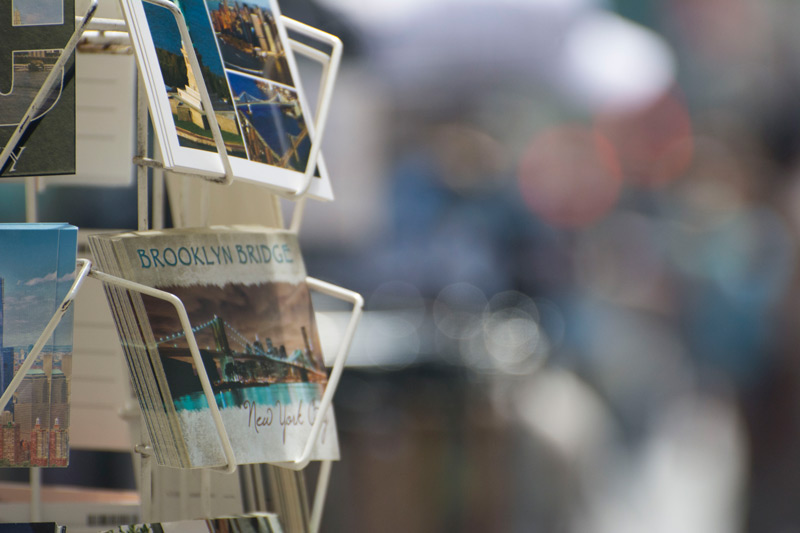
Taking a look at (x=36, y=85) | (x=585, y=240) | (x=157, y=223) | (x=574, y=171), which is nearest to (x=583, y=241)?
(x=585, y=240)

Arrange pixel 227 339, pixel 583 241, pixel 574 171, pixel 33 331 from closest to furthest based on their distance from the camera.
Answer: pixel 33 331, pixel 227 339, pixel 583 241, pixel 574 171

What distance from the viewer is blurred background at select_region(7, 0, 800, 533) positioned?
2.22 meters

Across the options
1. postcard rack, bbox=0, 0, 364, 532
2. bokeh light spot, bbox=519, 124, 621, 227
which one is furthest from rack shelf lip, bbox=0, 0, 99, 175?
bokeh light spot, bbox=519, 124, 621, 227

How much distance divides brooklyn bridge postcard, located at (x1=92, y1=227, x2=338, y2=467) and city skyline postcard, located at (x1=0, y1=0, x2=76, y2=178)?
0.07 metres

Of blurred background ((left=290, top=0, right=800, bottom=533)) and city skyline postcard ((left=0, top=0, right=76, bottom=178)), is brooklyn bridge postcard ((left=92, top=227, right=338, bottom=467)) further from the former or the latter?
blurred background ((left=290, top=0, right=800, bottom=533))

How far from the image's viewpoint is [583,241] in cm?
296

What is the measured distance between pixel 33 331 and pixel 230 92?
0.19 metres

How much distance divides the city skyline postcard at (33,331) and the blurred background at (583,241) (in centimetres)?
150

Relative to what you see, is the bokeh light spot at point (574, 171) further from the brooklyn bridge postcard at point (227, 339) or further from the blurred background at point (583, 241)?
the brooklyn bridge postcard at point (227, 339)

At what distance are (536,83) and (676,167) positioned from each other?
558 millimetres

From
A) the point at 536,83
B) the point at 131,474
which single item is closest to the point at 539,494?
the point at 131,474

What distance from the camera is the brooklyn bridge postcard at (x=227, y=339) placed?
54 centimetres

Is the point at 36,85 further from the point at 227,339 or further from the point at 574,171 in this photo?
the point at 574,171

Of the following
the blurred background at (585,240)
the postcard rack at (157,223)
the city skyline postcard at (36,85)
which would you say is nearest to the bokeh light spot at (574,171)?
the blurred background at (585,240)
